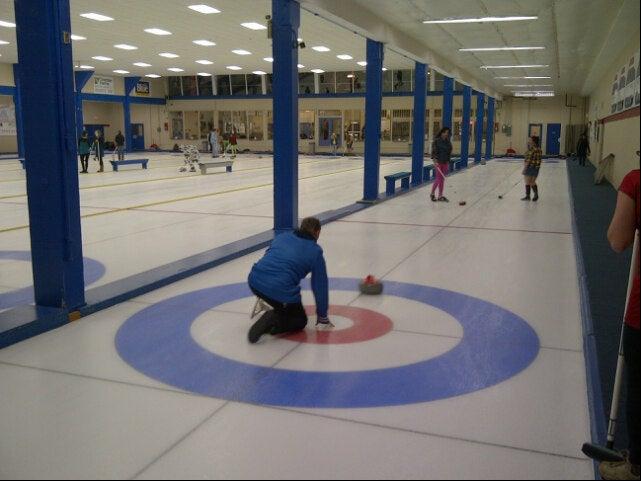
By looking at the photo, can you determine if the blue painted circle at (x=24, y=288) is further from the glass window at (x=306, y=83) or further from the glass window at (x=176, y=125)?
the glass window at (x=176, y=125)

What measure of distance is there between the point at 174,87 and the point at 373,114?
34.7 meters

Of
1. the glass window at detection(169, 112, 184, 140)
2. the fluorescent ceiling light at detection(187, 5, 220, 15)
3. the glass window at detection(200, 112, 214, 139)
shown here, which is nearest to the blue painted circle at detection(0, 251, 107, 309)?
the fluorescent ceiling light at detection(187, 5, 220, 15)

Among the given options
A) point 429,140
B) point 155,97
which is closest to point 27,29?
point 429,140

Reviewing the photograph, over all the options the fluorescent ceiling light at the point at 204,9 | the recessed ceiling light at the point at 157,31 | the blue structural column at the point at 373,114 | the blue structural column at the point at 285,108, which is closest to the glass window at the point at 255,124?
the recessed ceiling light at the point at 157,31

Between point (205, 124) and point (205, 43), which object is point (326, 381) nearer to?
point (205, 43)

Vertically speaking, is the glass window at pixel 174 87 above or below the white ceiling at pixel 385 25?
above

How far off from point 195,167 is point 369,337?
21.0 meters

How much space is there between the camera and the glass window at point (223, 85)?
145 ft

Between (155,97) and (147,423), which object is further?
(155,97)

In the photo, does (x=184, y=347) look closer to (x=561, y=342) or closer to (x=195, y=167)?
(x=561, y=342)

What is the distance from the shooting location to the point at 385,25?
1448 cm

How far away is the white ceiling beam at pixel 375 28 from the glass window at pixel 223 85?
24884 millimetres

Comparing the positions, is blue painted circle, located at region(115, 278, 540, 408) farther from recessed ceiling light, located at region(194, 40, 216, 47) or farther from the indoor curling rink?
recessed ceiling light, located at region(194, 40, 216, 47)

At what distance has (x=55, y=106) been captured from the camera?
5.25m
